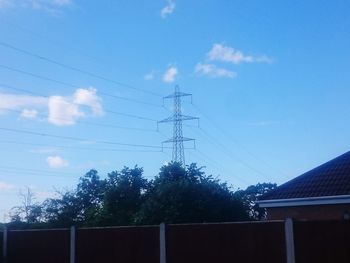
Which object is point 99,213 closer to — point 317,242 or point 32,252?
point 32,252

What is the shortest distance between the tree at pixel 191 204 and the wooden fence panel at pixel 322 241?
946 centimetres

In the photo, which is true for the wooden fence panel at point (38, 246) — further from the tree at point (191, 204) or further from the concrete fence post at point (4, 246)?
the tree at point (191, 204)

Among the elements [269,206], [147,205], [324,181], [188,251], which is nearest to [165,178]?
[147,205]

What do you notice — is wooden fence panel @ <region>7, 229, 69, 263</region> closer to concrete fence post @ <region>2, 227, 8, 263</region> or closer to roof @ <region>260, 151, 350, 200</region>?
concrete fence post @ <region>2, 227, 8, 263</region>

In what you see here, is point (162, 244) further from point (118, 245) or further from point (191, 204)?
point (191, 204)

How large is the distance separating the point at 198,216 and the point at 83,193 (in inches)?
832

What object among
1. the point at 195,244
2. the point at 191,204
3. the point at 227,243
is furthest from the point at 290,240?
the point at 191,204

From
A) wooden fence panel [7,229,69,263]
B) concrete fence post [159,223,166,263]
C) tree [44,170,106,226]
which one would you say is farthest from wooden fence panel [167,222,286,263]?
tree [44,170,106,226]

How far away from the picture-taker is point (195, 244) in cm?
1359

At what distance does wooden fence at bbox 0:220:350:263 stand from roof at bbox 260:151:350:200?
6.78 metres

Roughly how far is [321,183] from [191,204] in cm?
495

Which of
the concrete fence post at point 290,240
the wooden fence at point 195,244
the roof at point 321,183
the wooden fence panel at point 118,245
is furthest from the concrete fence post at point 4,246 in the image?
the concrete fence post at point 290,240

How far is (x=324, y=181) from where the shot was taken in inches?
776

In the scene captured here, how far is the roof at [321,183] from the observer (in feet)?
62.2
